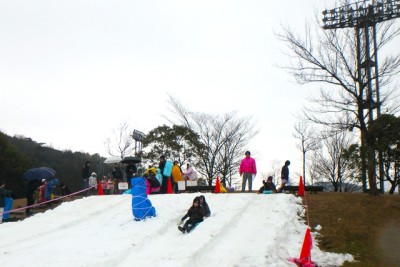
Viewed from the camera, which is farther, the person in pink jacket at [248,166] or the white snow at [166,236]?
the person in pink jacket at [248,166]

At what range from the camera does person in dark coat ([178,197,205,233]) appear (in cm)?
1142

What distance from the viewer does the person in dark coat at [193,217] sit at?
11.4 m

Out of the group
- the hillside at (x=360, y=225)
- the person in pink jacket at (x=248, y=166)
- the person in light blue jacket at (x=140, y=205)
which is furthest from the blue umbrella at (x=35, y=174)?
the hillside at (x=360, y=225)

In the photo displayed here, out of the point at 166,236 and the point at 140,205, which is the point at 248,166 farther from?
the point at 166,236

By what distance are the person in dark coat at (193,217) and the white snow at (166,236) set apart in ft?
0.57

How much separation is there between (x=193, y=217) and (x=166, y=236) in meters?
1.09

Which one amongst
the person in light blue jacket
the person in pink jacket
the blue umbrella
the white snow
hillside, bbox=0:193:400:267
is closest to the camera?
the white snow

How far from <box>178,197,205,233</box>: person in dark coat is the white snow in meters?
0.17

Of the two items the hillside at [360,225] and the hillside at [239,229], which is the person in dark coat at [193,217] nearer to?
the hillside at [239,229]

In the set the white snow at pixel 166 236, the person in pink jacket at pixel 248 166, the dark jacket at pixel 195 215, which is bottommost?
the white snow at pixel 166 236

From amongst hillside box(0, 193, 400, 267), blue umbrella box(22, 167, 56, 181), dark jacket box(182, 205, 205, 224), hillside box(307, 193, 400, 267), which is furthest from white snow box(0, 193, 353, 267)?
blue umbrella box(22, 167, 56, 181)

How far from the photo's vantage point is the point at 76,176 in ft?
208

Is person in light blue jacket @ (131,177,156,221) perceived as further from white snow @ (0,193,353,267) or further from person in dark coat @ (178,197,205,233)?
person in dark coat @ (178,197,205,233)

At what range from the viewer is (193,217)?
12008mm
